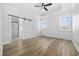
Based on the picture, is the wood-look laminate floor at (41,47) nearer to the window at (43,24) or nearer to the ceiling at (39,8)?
the window at (43,24)

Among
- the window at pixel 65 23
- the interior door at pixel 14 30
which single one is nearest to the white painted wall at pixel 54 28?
the window at pixel 65 23

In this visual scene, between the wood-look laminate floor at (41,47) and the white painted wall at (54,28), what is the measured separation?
0.30 feet

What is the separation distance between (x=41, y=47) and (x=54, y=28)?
45 cm

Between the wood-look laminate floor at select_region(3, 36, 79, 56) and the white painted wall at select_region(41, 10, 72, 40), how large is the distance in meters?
0.09

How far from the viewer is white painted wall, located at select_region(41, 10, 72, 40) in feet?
5.87

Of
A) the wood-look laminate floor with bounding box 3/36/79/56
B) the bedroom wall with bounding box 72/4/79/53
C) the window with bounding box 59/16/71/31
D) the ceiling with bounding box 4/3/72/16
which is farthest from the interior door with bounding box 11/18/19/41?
the bedroom wall with bounding box 72/4/79/53

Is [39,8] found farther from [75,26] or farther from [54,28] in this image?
[75,26]

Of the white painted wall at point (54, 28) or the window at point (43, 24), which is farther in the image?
the window at point (43, 24)

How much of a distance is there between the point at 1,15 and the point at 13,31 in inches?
14.2

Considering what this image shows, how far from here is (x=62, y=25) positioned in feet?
6.03

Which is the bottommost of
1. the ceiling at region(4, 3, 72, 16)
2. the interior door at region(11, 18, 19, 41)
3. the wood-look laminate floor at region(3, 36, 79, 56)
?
the wood-look laminate floor at region(3, 36, 79, 56)

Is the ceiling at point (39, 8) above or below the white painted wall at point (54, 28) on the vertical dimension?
above

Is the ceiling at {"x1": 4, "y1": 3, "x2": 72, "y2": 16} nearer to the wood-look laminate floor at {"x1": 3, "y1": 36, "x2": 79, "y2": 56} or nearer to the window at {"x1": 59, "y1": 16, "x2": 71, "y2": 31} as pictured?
the window at {"x1": 59, "y1": 16, "x2": 71, "y2": 31}

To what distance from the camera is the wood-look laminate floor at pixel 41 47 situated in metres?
1.78
